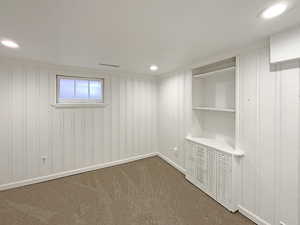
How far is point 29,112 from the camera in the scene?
103 inches

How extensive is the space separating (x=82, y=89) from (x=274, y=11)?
Answer: 323 centimetres

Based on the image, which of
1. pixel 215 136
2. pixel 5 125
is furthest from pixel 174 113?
pixel 5 125

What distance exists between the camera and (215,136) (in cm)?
262

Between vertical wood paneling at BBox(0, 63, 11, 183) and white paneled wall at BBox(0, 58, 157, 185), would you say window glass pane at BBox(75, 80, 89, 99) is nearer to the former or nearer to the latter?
white paneled wall at BBox(0, 58, 157, 185)

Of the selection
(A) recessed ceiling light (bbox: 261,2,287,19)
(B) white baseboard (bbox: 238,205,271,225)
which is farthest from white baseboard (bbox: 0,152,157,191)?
(A) recessed ceiling light (bbox: 261,2,287,19)

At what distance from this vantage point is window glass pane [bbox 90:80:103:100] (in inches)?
128

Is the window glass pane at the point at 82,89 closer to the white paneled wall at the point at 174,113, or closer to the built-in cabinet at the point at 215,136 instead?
the white paneled wall at the point at 174,113

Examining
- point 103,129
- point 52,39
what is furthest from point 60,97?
point 52,39

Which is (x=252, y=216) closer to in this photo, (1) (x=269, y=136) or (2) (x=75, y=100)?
(1) (x=269, y=136)

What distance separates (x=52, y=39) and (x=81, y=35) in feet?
1.37

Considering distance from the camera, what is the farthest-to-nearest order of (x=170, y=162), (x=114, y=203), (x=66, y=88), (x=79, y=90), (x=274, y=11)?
(x=170, y=162) → (x=79, y=90) → (x=66, y=88) → (x=114, y=203) → (x=274, y=11)

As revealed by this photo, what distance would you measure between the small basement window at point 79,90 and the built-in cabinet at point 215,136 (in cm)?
213

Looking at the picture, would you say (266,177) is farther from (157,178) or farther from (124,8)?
(124,8)

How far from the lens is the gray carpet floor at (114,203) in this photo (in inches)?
70.9
